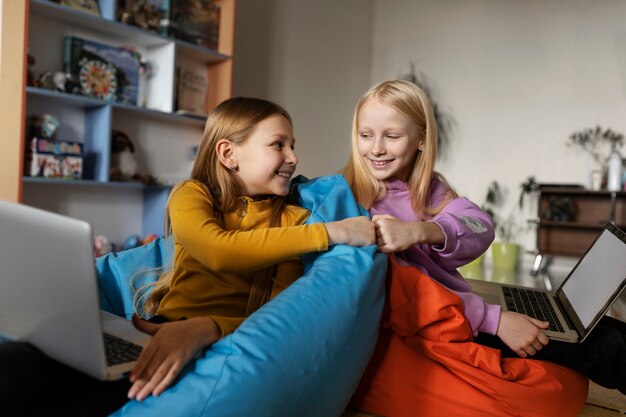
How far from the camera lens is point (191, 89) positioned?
146 inches

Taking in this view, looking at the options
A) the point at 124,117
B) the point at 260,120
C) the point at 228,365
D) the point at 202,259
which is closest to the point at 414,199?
the point at 260,120

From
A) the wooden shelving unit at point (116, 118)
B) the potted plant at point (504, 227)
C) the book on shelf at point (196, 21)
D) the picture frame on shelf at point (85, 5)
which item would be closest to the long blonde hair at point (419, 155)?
the wooden shelving unit at point (116, 118)

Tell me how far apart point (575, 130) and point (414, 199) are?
4.35m

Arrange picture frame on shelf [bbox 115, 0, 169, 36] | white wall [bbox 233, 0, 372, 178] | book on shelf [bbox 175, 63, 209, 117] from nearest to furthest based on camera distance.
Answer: picture frame on shelf [bbox 115, 0, 169, 36] < book on shelf [bbox 175, 63, 209, 117] < white wall [bbox 233, 0, 372, 178]

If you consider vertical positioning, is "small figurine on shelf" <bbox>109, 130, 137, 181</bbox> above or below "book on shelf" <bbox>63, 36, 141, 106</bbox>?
below

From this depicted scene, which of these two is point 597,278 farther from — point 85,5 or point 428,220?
point 85,5

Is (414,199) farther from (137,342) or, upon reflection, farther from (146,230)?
(146,230)

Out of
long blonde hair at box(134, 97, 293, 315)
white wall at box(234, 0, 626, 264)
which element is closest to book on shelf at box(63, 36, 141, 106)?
white wall at box(234, 0, 626, 264)

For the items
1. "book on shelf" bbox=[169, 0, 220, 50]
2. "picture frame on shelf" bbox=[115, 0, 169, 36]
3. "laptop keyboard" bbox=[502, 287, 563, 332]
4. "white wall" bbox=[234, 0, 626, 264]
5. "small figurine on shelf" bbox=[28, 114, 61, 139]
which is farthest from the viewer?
"white wall" bbox=[234, 0, 626, 264]

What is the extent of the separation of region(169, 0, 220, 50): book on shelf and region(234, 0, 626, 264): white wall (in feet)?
2.86

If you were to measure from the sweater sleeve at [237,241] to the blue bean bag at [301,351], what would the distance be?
7 centimetres

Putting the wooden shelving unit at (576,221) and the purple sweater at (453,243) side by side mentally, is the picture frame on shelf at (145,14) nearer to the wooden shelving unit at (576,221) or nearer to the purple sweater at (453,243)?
the purple sweater at (453,243)

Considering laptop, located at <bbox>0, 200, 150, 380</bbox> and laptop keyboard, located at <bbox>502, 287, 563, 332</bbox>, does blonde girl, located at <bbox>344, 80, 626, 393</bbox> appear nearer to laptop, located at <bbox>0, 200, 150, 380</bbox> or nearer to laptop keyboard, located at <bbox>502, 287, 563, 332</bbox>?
laptop keyboard, located at <bbox>502, 287, 563, 332</bbox>

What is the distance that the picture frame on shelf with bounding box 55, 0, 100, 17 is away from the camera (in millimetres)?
2938
